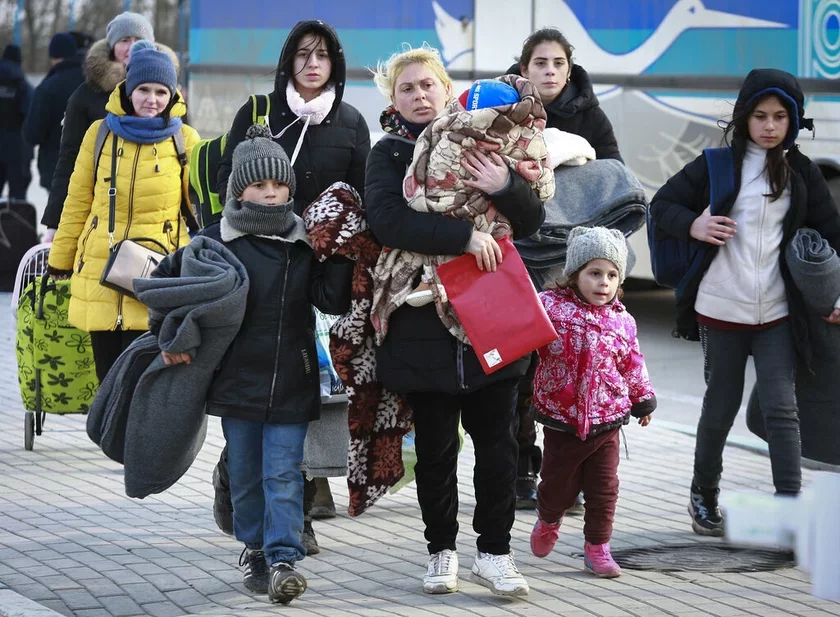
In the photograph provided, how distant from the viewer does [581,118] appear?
243 inches

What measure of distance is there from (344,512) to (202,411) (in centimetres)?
140

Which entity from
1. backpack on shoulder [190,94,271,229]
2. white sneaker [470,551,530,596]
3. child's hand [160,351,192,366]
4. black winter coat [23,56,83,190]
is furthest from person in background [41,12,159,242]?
black winter coat [23,56,83,190]

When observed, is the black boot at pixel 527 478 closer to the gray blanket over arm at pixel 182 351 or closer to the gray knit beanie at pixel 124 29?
the gray blanket over arm at pixel 182 351

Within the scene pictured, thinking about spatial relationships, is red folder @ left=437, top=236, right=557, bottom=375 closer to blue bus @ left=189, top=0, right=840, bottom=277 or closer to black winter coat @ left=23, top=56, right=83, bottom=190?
blue bus @ left=189, top=0, right=840, bottom=277

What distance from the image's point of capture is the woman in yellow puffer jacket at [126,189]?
6.59 m

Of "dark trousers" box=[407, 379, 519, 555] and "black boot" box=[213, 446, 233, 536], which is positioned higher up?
"dark trousers" box=[407, 379, 519, 555]

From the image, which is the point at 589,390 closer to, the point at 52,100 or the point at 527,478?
the point at 527,478

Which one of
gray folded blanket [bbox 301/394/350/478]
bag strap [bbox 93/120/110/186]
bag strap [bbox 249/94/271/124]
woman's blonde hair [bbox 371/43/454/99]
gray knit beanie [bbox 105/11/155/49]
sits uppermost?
gray knit beanie [bbox 105/11/155/49]

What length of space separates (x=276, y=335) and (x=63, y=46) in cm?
844

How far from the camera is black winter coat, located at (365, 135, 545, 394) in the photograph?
15.3 feet

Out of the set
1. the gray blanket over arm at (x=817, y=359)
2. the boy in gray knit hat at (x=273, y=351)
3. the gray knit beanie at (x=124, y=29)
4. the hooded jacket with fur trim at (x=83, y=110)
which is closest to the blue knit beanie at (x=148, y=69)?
the hooded jacket with fur trim at (x=83, y=110)

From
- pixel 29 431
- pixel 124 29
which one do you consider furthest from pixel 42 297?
pixel 124 29

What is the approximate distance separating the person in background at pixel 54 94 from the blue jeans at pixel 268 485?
749 centimetres

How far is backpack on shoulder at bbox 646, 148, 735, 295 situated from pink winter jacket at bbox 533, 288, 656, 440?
656mm
